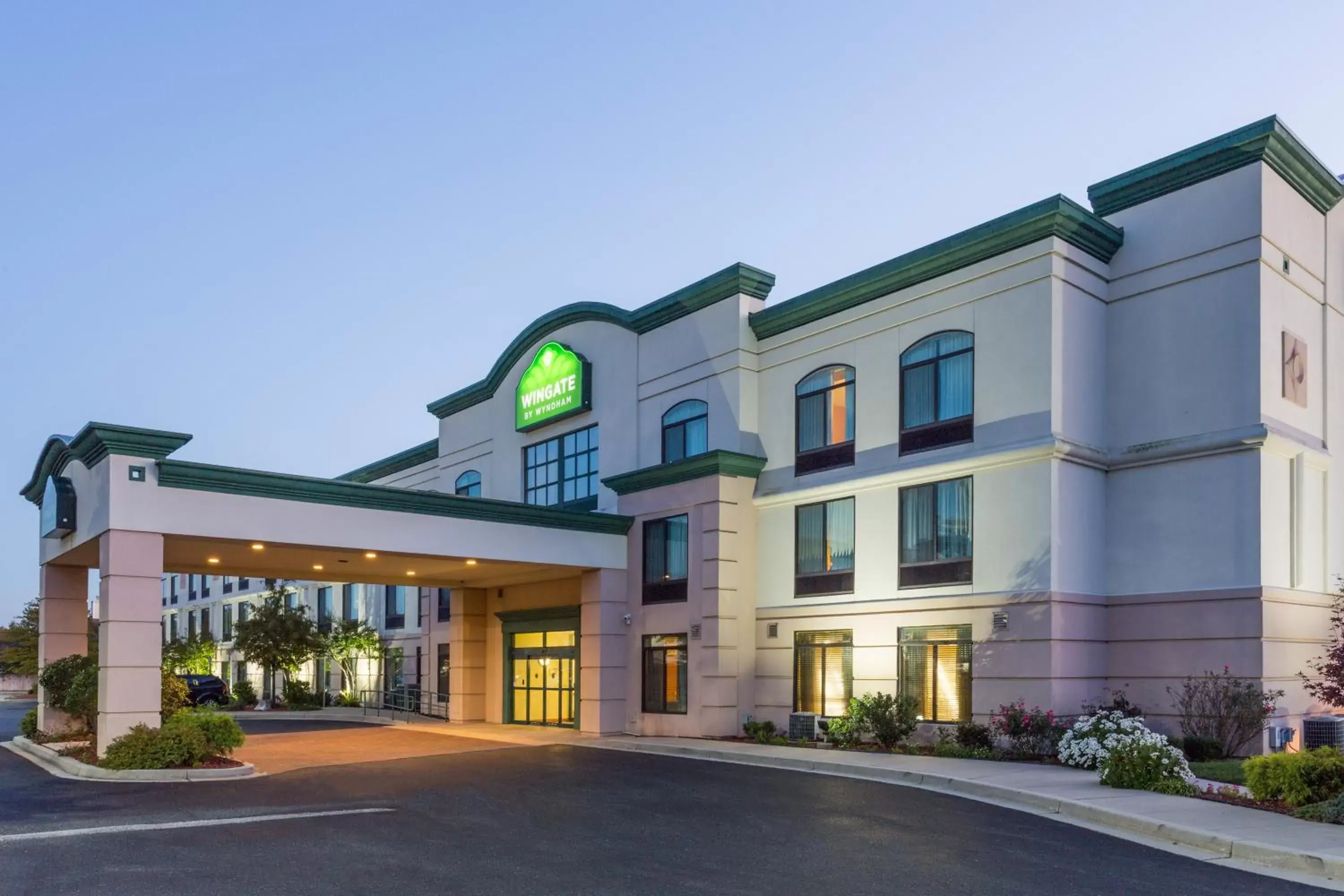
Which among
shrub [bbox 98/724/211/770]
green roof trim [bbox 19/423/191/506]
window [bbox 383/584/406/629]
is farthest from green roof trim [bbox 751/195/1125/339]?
window [bbox 383/584/406/629]

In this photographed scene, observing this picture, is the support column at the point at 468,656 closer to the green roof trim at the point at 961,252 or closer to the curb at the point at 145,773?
the curb at the point at 145,773

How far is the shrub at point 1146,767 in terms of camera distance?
16.7m

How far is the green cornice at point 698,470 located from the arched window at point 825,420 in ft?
3.83

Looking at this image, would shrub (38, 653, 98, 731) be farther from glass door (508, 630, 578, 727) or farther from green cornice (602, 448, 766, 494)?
green cornice (602, 448, 766, 494)

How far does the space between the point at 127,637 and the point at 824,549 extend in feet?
48.5

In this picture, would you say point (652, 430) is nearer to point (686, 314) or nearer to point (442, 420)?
point (686, 314)

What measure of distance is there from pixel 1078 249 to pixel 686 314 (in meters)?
10.8

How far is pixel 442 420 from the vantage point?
41750 millimetres

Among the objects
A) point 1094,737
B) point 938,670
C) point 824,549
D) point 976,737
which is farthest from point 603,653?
point 1094,737

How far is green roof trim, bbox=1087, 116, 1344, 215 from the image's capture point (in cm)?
2159

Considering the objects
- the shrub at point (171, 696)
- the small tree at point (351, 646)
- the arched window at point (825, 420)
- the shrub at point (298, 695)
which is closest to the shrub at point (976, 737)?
the arched window at point (825, 420)

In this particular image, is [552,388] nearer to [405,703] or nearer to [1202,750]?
[405,703]

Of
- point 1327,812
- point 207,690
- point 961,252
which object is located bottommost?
point 207,690

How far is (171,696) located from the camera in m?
23.5
